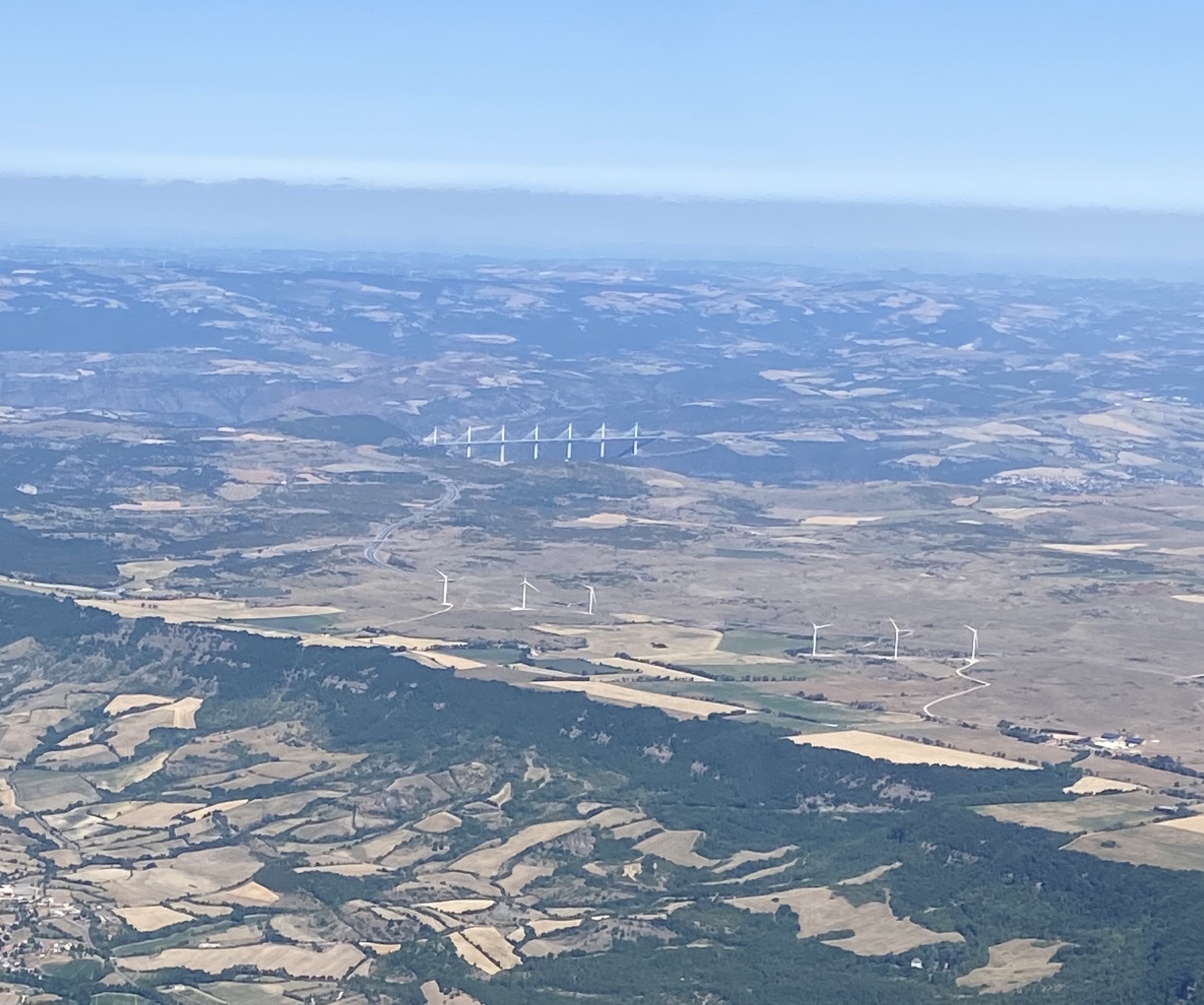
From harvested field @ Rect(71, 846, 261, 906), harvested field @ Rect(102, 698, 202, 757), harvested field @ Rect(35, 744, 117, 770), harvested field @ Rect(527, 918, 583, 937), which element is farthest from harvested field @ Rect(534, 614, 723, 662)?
harvested field @ Rect(527, 918, 583, 937)

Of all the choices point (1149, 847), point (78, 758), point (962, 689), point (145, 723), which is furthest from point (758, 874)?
point (145, 723)

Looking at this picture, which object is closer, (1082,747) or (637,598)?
(1082,747)

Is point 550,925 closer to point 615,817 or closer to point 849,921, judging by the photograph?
point 849,921

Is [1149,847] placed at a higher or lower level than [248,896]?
higher

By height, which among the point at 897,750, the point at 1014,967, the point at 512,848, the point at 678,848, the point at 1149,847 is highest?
the point at 1149,847

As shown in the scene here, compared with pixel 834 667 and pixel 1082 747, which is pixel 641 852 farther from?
pixel 834 667

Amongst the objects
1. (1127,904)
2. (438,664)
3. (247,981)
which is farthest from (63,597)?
(1127,904)

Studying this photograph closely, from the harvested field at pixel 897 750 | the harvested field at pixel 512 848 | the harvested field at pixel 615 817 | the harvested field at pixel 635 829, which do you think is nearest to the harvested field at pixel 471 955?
the harvested field at pixel 512 848
